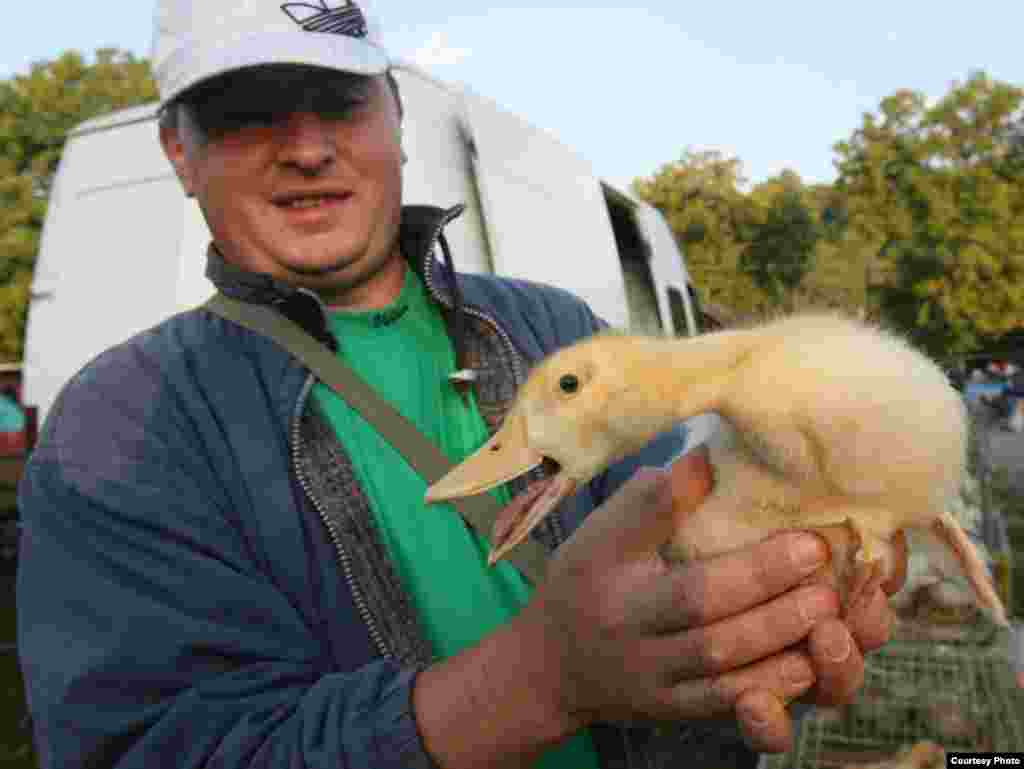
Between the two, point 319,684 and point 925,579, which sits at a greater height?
point 319,684

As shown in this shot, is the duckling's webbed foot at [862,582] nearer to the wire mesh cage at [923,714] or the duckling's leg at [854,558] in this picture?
the duckling's leg at [854,558]

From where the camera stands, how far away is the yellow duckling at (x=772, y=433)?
1509mm

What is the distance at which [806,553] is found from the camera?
1.43m

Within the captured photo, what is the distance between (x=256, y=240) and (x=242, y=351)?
30 centimetres

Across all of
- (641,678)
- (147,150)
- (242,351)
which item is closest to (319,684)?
(641,678)

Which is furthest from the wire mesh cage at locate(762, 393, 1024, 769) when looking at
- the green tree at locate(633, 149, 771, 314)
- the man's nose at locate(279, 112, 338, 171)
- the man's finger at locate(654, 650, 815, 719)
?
the green tree at locate(633, 149, 771, 314)

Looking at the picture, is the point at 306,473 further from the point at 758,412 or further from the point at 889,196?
the point at 889,196

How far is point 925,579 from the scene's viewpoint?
4395 millimetres

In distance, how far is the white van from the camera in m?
4.89

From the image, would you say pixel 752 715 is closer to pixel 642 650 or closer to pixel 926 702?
pixel 642 650

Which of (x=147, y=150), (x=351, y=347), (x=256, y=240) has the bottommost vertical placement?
(x=351, y=347)

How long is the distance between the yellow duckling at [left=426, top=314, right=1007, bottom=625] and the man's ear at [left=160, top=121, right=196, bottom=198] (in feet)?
3.44

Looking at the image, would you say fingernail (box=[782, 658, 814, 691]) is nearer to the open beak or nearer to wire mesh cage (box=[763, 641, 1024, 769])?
the open beak

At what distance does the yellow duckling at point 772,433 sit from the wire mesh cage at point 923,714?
240 cm
